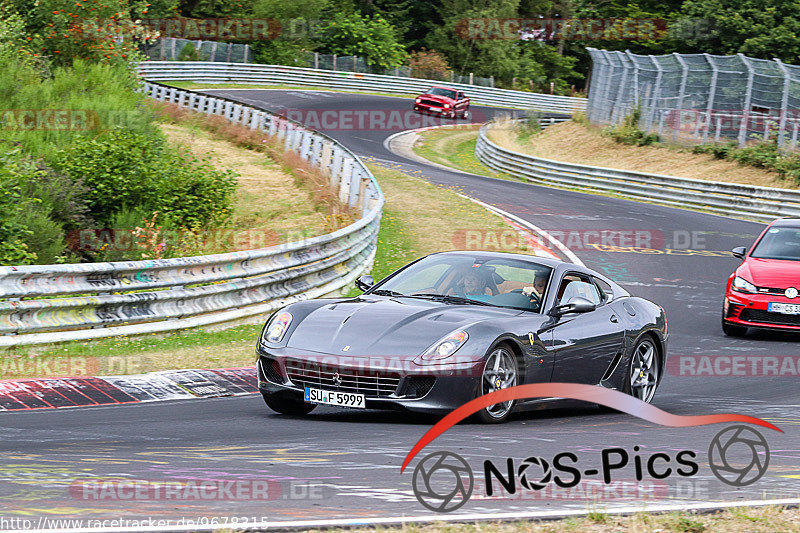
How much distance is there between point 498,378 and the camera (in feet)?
25.9

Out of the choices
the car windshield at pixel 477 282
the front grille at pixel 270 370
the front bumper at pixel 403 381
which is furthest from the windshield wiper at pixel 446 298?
the front grille at pixel 270 370

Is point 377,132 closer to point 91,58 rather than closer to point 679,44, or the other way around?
point 91,58

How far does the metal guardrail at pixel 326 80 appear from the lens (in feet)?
176

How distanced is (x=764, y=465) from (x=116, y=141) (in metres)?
15.3

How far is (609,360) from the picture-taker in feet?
30.1

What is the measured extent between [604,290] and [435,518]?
5420 millimetres

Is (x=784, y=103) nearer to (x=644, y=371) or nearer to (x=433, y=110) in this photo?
(x=433, y=110)

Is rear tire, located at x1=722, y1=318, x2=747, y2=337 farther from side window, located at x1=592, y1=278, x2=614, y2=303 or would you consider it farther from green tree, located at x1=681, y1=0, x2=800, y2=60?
green tree, located at x1=681, y1=0, x2=800, y2=60

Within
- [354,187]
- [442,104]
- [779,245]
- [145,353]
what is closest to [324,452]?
[145,353]

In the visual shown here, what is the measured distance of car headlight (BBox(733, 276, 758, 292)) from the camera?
14.5 metres

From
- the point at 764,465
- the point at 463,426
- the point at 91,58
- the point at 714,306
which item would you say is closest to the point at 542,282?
the point at 463,426

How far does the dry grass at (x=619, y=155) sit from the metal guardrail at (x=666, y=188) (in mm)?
3089

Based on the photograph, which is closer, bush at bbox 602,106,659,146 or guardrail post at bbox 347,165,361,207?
guardrail post at bbox 347,165,361,207

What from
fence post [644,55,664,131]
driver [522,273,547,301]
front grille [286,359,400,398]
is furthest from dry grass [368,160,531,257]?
fence post [644,55,664,131]
